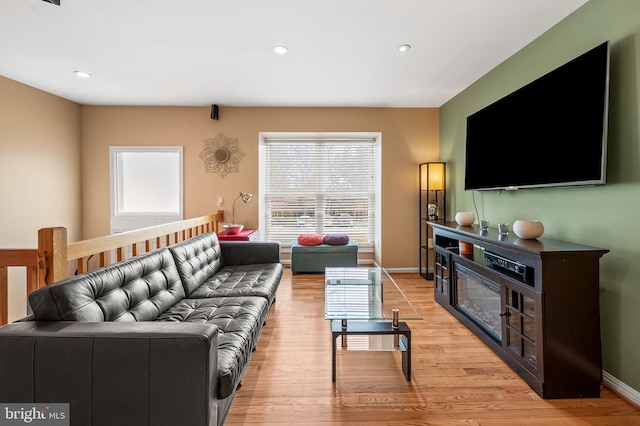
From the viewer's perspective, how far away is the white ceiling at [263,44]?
2.24 meters

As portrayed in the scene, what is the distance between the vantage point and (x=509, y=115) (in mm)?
2729

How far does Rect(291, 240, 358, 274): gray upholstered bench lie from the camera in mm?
4477

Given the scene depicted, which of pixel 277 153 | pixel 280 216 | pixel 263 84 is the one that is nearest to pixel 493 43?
pixel 263 84

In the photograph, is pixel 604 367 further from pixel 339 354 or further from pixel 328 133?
pixel 328 133

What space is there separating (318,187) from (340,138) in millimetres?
897

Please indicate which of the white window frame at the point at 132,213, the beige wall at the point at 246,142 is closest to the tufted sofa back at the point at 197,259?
the beige wall at the point at 246,142

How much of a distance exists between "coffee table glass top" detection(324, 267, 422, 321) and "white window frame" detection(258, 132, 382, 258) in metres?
1.98

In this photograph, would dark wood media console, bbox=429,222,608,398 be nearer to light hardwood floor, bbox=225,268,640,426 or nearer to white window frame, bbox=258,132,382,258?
light hardwood floor, bbox=225,268,640,426

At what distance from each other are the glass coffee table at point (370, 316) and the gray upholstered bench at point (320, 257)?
69.8 inches

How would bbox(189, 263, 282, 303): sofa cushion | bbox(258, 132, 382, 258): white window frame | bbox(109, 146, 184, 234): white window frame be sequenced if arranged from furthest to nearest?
bbox(258, 132, 382, 258): white window frame
bbox(109, 146, 184, 234): white window frame
bbox(189, 263, 282, 303): sofa cushion

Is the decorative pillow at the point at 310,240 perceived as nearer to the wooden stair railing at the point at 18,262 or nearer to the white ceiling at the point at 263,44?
the white ceiling at the point at 263,44

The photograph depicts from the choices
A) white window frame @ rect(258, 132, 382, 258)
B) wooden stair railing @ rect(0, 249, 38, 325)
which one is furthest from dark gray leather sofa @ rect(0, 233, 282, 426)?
white window frame @ rect(258, 132, 382, 258)

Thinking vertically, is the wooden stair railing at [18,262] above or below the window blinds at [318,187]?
below

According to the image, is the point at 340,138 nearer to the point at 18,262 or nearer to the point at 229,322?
the point at 229,322
